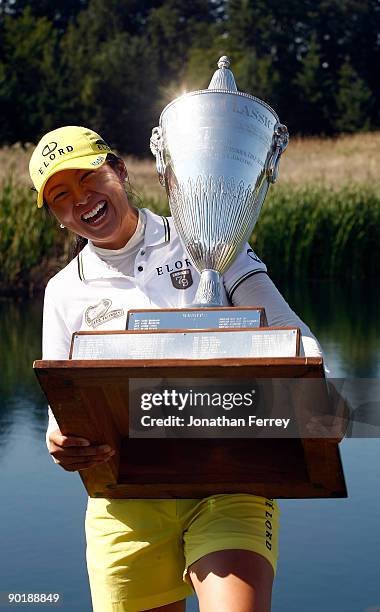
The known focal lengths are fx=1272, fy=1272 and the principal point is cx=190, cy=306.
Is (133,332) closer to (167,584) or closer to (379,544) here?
(167,584)

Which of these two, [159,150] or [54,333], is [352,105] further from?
[54,333]

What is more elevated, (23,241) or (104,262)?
(23,241)

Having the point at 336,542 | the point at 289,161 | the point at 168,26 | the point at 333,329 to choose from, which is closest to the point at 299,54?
the point at 168,26

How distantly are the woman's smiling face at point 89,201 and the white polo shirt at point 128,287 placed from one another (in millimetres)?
84

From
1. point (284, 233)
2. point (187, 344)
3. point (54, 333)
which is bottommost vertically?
point (187, 344)

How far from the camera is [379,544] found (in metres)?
4.25

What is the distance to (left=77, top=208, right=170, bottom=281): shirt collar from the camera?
2.44 metres

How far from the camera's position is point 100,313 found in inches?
94.3

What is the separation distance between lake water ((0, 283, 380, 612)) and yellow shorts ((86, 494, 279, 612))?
4.57 feet

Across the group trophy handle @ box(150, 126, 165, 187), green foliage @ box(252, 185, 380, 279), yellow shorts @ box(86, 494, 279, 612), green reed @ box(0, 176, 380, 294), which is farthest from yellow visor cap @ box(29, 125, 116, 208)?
green foliage @ box(252, 185, 380, 279)

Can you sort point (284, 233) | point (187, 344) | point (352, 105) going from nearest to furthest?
point (187, 344) < point (284, 233) < point (352, 105)

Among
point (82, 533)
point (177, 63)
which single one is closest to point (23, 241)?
point (82, 533)

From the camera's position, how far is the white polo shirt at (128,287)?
93.7 inches

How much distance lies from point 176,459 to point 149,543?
16 cm
